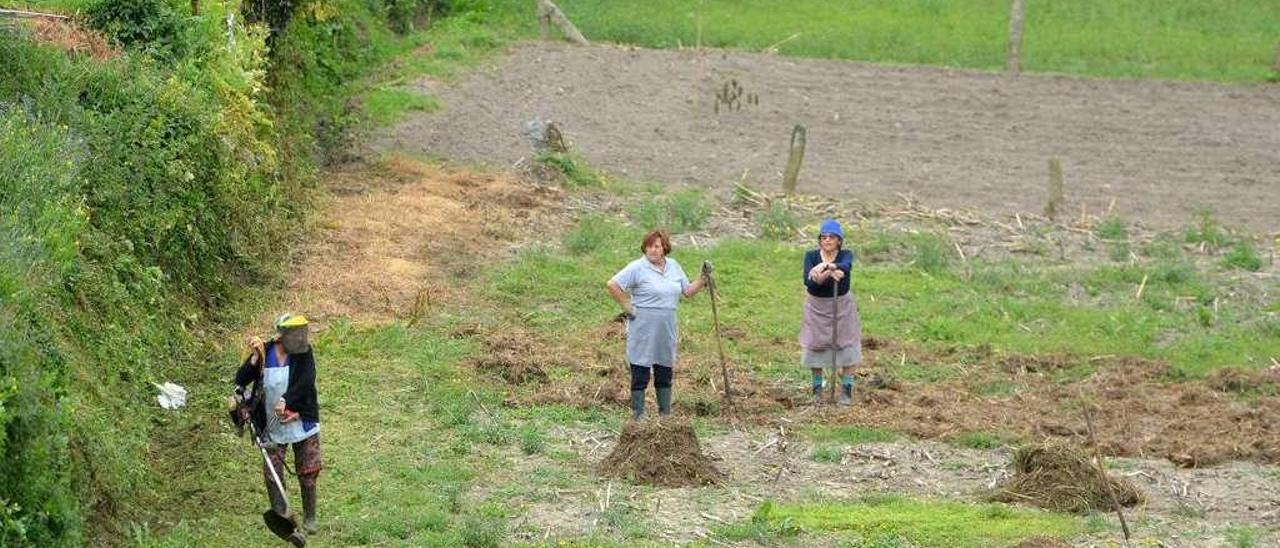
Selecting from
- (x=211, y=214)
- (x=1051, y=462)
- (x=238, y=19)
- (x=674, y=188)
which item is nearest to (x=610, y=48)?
(x=674, y=188)

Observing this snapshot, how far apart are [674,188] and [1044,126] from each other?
8.33 m

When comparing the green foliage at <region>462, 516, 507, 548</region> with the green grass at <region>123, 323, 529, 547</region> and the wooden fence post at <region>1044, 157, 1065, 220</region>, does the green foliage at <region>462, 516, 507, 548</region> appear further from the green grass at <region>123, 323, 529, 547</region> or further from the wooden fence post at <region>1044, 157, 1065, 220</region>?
the wooden fence post at <region>1044, 157, 1065, 220</region>

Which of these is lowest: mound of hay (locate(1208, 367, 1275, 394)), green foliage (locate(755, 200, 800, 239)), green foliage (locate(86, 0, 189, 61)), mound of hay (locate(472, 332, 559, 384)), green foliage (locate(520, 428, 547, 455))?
mound of hay (locate(1208, 367, 1275, 394))

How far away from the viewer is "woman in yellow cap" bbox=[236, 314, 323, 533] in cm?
1220

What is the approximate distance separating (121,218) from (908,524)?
694 cm

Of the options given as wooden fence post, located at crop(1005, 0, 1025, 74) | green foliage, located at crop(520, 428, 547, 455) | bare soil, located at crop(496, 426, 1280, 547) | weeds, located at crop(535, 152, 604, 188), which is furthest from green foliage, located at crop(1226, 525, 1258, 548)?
wooden fence post, located at crop(1005, 0, 1025, 74)

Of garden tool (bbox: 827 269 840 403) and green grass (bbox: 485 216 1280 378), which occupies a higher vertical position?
garden tool (bbox: 827 269 840 403)

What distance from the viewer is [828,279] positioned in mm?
16062

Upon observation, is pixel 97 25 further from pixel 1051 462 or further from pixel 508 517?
pixel 1051 462

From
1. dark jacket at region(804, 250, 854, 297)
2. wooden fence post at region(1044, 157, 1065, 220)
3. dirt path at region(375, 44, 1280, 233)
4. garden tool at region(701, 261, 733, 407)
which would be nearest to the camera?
garden tool at region(701, 261, 733, 407)

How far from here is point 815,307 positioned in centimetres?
1642

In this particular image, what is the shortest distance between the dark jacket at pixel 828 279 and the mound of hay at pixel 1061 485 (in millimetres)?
2815

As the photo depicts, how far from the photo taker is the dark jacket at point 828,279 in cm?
1605

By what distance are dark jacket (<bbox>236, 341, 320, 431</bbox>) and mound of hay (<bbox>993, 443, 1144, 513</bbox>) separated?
187 inches
